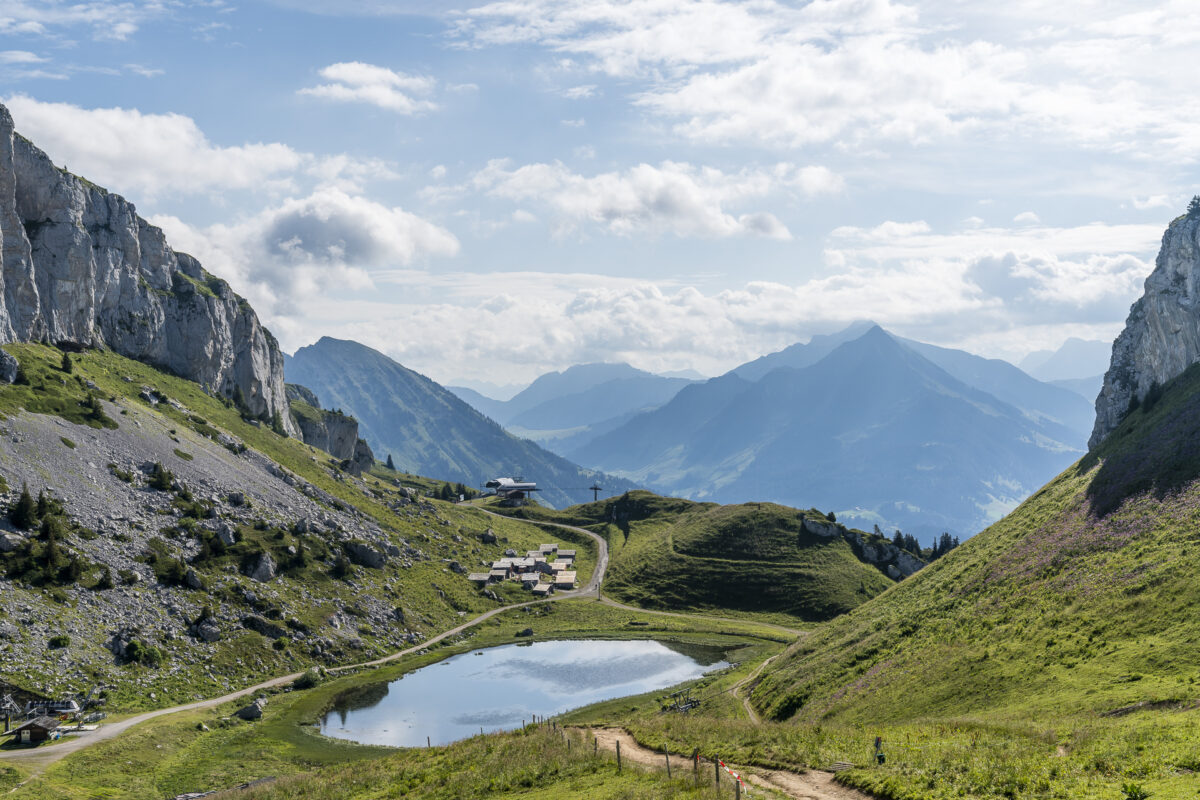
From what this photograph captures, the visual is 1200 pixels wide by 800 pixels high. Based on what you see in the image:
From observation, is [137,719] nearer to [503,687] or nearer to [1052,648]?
[503,687]

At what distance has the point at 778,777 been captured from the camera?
42.0 m

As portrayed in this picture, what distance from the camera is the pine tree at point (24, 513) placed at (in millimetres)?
107000

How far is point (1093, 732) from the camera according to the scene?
131 ft

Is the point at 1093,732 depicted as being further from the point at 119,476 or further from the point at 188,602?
the point at 119,476

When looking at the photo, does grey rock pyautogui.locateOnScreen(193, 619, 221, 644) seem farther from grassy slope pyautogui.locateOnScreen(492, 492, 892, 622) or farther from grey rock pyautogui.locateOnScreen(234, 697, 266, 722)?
grassy slope pyautogui.locateOnScreen(492, 492, 892, 622)

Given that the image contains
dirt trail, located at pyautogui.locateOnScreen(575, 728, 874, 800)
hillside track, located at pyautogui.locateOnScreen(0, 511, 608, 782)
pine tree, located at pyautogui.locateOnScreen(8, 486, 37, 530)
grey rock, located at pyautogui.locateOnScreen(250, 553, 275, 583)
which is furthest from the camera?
grey rock, located at pyautogui.locateOnScreen(250, 553, 275, 583)

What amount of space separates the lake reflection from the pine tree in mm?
51097

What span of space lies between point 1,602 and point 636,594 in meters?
124

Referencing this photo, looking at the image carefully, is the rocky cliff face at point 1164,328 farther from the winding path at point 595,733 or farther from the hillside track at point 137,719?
the hillside track at point 137,719

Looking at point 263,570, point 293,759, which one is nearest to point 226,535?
point 263,570

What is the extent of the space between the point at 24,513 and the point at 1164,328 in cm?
17447

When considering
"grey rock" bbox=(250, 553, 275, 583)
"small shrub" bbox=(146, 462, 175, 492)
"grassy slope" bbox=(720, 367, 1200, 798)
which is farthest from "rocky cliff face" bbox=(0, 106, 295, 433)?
"grassy slope" bbox=(720, 367, 1200, 798)

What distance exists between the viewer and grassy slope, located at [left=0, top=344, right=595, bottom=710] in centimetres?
9675

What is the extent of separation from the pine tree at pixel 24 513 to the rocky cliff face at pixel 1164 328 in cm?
17021
